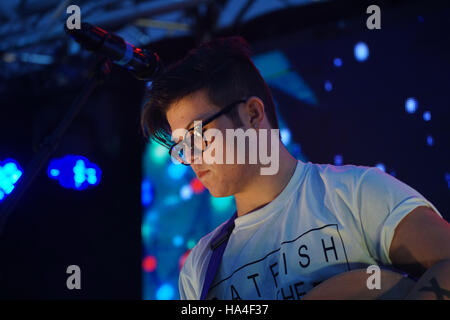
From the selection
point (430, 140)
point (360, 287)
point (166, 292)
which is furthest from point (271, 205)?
point (166, 292)

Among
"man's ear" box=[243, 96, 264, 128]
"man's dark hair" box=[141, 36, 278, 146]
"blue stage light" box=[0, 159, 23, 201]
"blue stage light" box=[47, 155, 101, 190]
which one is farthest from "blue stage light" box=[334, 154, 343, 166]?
"blue stage light" box=[0, 159, 23, 201]

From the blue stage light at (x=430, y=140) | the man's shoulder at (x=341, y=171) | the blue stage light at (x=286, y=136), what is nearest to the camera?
the man's shoulder at (x=341, y=171)

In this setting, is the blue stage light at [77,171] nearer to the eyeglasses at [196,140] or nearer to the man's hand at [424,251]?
the eyeglasses at [196,140]

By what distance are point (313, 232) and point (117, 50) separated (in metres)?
0.82

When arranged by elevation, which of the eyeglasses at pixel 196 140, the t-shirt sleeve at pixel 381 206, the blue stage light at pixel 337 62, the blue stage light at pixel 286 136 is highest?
the blue stage light at pixel 337 62

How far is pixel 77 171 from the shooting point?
10.8 ft

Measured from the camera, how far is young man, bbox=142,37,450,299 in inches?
43.1

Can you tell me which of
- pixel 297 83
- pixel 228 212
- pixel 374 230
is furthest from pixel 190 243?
pixel 374 230

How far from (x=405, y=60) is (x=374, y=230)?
56.4 inches

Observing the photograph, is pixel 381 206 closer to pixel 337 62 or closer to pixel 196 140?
pixel 196 140

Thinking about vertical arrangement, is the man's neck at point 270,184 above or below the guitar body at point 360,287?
above

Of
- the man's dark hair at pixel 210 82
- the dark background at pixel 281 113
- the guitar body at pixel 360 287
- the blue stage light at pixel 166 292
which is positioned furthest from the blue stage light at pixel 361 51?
the blue stage light at pixel 166 292

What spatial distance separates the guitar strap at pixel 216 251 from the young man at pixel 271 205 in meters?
0.03

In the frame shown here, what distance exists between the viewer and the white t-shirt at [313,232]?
1.15 m
